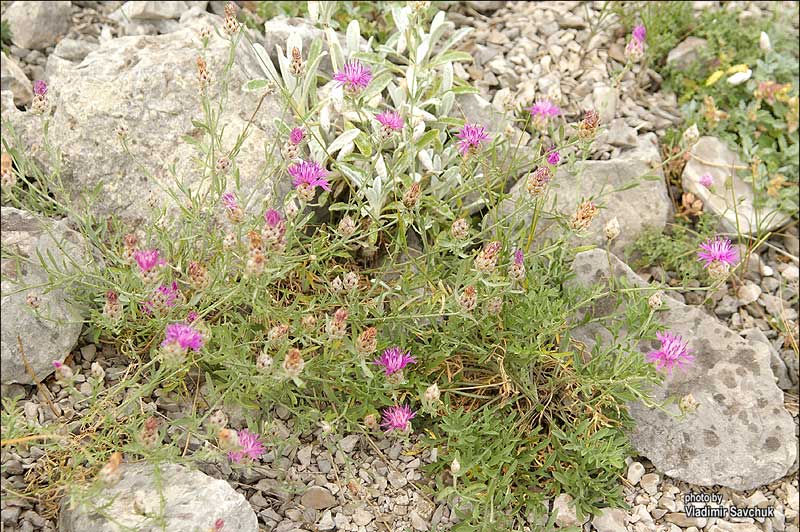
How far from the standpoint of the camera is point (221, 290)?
2.84m

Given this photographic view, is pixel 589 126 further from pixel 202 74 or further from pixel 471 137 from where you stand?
pixel 202 74

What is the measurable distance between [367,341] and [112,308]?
2.42 feet

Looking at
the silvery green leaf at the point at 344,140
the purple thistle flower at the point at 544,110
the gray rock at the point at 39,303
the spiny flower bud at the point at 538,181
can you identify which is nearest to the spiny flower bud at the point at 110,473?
the gray rock at the point at 39,303

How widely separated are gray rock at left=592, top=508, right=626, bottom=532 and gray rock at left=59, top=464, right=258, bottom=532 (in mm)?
1169

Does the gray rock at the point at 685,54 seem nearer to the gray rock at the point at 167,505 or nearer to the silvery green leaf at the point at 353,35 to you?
the silvery green leaf at the point at 353,35

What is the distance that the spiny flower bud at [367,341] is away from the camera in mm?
2652

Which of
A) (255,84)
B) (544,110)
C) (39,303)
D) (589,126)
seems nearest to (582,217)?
(589,126)

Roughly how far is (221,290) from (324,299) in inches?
17.9

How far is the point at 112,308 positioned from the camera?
2.65m

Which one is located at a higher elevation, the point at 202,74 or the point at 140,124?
A: the point at 202,74

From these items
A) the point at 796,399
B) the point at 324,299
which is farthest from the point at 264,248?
the point at 796,399

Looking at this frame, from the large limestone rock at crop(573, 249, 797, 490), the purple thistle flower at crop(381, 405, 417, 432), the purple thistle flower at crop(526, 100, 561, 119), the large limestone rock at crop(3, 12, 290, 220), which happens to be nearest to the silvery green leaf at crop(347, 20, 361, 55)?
the large limestone rock at crop(3, 12, 290, 220)

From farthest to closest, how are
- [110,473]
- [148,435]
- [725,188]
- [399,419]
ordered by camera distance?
[725,188], [399,419], [148,435], [110,473]

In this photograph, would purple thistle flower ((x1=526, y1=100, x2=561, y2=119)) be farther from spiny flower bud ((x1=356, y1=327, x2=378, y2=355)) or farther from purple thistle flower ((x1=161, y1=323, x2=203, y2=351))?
purple thistle flower ((x1=161, y1=323, x2=203, y2=351))
